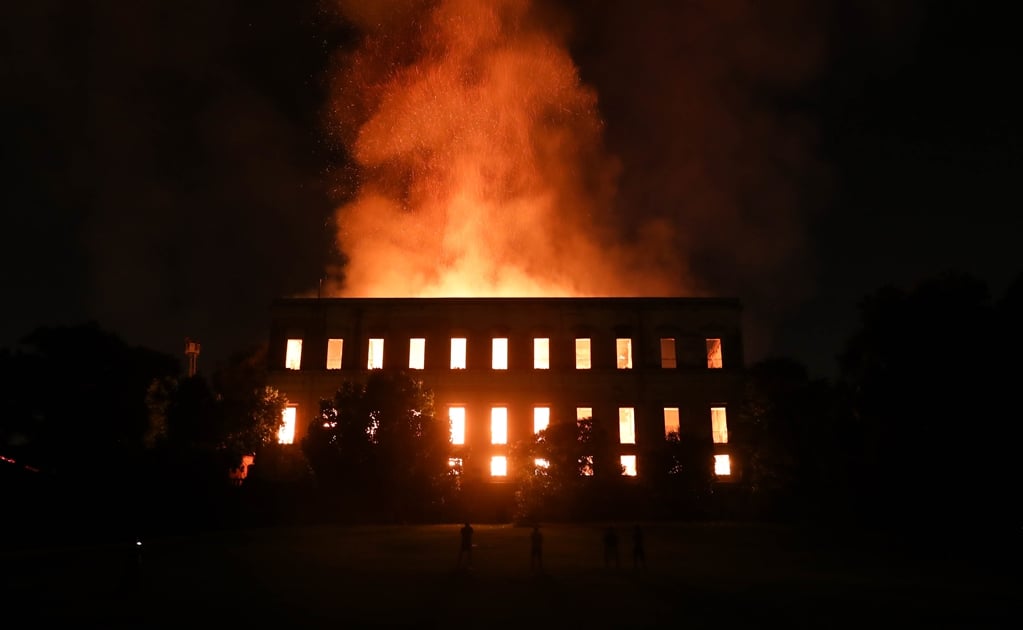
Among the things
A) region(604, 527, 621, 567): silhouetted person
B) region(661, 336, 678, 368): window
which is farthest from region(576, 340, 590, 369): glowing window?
region(604, 527, 621, 567): silhouetted person

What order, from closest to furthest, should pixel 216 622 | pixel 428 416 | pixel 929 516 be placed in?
pixel 216 622 → pixel 929 516 → pixel 428 416

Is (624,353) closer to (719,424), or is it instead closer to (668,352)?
(668,352)

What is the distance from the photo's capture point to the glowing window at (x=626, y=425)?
5062cm

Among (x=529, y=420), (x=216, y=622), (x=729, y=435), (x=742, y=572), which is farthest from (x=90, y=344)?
(x=729, y=435)

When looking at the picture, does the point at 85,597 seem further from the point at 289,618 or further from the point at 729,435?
the point at 729,435

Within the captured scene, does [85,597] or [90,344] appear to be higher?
[90,344]

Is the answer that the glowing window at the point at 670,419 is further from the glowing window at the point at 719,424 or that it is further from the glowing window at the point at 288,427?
the glowing window at the point at 288,427

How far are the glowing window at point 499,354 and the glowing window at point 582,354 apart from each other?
4.82 m

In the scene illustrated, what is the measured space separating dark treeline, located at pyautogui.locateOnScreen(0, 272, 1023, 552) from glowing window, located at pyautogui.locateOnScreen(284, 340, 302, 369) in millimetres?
7267

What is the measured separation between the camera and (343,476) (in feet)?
132

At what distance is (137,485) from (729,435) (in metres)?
33.1

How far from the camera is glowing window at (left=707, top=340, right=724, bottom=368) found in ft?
172

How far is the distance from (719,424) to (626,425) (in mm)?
5948

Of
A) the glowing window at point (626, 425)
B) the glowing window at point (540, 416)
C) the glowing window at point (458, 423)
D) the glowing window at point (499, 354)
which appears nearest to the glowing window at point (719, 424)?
the glowing window at point (626, 425)
